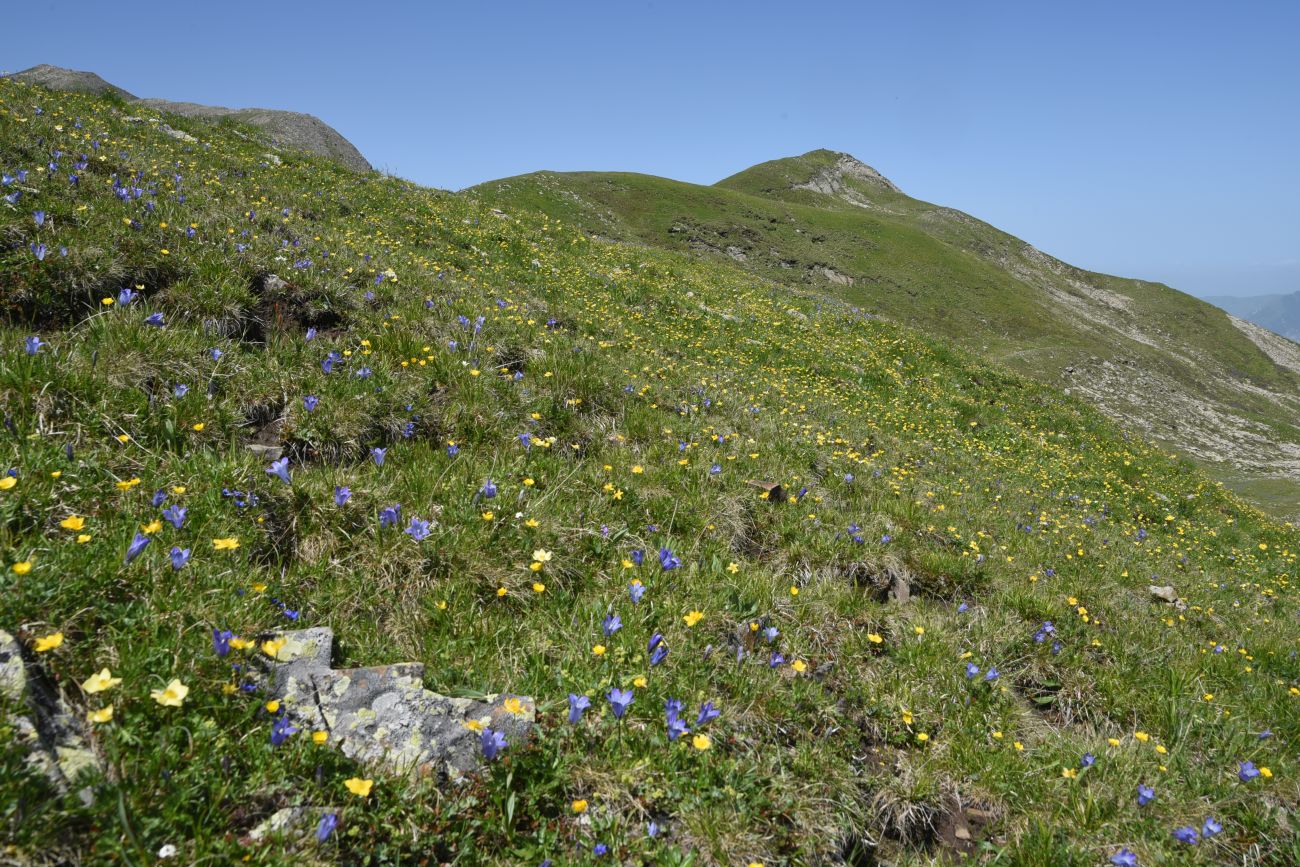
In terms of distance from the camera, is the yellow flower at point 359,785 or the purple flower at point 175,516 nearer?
the yellow flower at point 359,785

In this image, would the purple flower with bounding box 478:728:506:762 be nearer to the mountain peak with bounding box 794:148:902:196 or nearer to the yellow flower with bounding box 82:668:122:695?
the yellow flower with bounding box 82:668:122:695

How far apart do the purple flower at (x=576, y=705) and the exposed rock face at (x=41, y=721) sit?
1.92m

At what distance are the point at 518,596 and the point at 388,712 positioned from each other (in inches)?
52.2

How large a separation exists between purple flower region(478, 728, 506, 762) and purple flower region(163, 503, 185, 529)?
2.22 metres

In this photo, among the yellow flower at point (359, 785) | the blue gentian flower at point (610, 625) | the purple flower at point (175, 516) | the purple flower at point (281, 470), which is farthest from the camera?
the purple flower at point (281, 470)

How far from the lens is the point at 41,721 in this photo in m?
2.45

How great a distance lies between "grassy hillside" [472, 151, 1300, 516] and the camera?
43.0 metres

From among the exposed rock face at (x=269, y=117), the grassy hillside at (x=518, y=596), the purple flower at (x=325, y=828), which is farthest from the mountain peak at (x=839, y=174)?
the purple flower at (x=325, y=828)

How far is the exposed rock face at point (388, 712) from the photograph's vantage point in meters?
3.06

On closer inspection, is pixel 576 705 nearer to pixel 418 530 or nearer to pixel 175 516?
pixel 418 530

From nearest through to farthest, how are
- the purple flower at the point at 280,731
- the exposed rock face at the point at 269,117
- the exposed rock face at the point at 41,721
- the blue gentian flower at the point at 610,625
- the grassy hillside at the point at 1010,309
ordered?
the exposed rock face at the point at 41,721, the purple flower at the point at 280,731, the blue gentian flower at the point at 610,625, the exposed rock face at the point at 269,117, the grassy hillside at the point at 1010,309

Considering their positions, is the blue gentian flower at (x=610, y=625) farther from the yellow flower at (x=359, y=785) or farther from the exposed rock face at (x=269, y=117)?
the exposed rock face at (x=269, y=117)

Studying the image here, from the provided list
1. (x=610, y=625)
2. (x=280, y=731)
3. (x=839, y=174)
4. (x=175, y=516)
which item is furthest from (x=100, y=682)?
(x=839, y=174)

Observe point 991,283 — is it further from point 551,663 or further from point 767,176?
point 551,663
